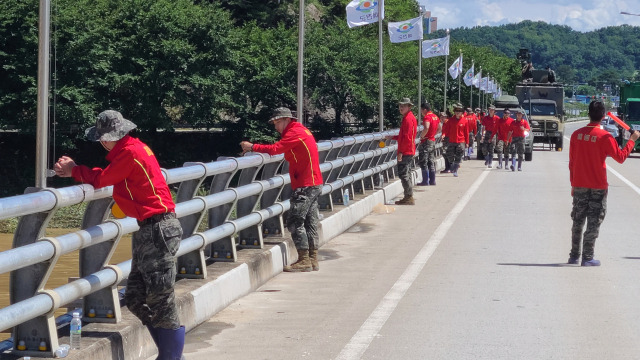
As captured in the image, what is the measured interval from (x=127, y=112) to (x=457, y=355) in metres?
51.3

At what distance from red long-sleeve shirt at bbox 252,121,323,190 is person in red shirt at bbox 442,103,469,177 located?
16.9 m

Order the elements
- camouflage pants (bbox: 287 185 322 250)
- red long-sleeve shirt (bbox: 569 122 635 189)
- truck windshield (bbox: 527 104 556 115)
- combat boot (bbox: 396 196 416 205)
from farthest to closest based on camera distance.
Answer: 1. truck windshield (bbox: 527 104 556 115)
2. combat boot (bbox: 396 196 416 205)
3. red long-sleeve shirt (bbox: 569 122 635 189)
4. camouflage pants (bbox: 287 185 322 250)

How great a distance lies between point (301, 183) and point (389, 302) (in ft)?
6.98

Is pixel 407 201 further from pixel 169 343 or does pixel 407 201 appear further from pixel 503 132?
pixel 169 343

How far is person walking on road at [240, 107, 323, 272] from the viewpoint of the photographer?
441 inches

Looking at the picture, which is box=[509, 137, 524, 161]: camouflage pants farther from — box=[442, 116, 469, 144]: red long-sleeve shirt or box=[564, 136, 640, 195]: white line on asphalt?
box=[442, 116, 469, 144]: red long-sleeve shirt

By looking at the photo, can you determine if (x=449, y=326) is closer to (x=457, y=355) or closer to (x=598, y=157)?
(x=457, y=355)

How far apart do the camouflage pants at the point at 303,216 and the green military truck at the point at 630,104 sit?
39.9 m

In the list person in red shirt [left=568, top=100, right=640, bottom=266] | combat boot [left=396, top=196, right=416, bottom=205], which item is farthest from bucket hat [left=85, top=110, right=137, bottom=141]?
combat boot [left=396, top=196, right=416, bottom=205]

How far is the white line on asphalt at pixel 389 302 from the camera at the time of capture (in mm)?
7871

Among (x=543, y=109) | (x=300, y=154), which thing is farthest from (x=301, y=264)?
(x=543, y=109)

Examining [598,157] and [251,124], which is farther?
[251,124]

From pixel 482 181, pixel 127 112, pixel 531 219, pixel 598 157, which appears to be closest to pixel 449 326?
pixel 598 157

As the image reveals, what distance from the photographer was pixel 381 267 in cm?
1208
